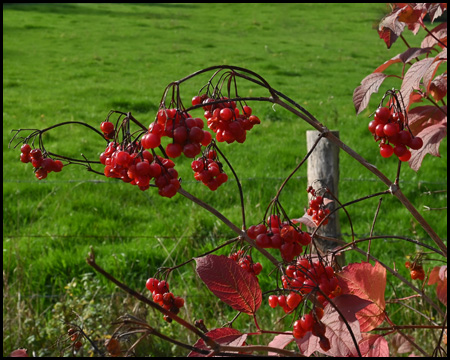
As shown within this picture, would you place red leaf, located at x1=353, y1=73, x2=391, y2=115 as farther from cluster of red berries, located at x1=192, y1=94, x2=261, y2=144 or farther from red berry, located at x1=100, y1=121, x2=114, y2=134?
red berry, located at x1=100, y1=121, x2=114, y2=134

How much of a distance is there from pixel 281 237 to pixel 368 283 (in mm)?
190

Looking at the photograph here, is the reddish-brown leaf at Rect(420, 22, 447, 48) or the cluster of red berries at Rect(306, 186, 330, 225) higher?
the reddish-brown leaf at Rect(420, 22, 447, 48)

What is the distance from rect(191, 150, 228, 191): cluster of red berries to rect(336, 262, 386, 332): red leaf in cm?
31

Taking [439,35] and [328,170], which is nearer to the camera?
[439,35]

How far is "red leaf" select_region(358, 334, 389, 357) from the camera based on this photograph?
40.1 inches

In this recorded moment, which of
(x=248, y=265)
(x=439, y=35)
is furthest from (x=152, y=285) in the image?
(x=439, y=35)

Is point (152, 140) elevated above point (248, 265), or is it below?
above

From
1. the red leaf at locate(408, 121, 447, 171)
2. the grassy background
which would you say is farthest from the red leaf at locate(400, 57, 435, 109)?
the grassy background

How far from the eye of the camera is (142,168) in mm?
806

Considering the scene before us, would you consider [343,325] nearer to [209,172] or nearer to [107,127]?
[209,172]

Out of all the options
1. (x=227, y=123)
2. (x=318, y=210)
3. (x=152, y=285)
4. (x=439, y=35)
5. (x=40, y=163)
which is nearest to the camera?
(x=227, y=123)

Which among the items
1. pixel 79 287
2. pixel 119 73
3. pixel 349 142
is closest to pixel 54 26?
pixel 119 73

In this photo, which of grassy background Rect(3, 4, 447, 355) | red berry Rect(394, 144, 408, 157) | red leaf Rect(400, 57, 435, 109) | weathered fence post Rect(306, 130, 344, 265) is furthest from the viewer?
grassy background Rect(3, 4, 447, 355)

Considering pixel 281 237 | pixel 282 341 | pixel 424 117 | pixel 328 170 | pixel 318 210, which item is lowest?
pixel 328 170
